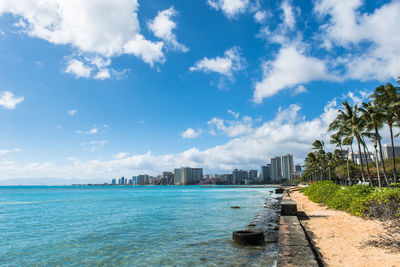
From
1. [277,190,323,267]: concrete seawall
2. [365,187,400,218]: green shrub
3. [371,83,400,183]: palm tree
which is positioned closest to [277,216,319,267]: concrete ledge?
A: [277,190,323,267]: concrete seawall

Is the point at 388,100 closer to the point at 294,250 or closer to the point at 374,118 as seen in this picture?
the point at 374,118

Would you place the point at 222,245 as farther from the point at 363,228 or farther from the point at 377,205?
the point at 377,205

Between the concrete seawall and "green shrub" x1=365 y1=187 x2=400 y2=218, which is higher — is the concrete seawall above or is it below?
below

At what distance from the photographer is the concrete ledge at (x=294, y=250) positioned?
20.9 ft

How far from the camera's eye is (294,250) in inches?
290

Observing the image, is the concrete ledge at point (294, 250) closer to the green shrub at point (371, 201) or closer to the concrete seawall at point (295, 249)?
the concrete seawall at point (295, 249)

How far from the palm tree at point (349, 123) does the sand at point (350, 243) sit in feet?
75.7

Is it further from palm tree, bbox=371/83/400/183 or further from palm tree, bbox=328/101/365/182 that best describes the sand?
palm tree, bbox=328/101/365/182

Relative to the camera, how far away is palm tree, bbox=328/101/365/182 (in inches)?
1249

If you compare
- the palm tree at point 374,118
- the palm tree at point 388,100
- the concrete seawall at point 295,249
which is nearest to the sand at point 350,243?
the concrete seawall at point 295,249

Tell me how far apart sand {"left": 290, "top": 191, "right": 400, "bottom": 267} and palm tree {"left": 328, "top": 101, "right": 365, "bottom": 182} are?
23.1 metres

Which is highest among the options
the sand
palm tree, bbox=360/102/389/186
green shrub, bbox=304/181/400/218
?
Answer: palm tree, bbox=360/102/389/186

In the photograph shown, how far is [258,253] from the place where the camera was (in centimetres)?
966

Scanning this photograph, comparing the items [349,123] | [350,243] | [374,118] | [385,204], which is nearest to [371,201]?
[385,204]
